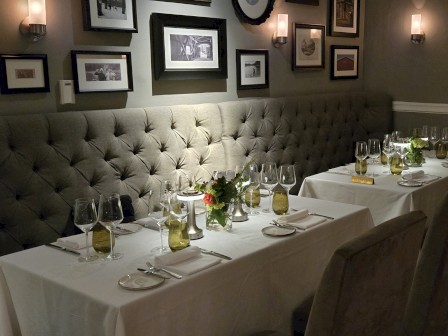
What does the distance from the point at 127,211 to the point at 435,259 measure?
1.69m

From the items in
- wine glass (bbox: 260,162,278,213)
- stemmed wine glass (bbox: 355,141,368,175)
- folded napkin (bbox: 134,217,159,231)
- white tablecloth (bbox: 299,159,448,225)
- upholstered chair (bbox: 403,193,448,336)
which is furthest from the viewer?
stemmed wine glass (bbox: 355,141,368,175)

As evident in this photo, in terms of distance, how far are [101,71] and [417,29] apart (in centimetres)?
327

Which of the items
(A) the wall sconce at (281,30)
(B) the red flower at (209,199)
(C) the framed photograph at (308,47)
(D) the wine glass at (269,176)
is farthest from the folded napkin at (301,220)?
(C) the framed photograph at (308,47)

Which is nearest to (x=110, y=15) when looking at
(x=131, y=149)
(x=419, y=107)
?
(x=131, y=149)

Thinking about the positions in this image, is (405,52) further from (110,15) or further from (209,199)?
(209,199)

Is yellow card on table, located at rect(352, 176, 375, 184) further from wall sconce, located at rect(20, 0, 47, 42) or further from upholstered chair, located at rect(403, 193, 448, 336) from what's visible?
wall sconce, located at rect(20, 0, 47, 42)

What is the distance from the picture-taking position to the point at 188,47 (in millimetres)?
3680

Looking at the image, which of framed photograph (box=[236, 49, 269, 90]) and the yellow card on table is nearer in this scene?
the yellow card on table

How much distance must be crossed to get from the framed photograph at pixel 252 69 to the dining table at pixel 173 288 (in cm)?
203

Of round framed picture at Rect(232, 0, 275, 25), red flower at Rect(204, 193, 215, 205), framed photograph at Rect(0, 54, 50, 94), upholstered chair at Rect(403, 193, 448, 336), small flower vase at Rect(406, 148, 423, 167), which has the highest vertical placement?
round framed picture at Rect(232, 0, 275, 25)

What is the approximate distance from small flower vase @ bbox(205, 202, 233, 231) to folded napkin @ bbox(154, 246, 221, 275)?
0.30 metres

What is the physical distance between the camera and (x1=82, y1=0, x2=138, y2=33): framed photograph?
3.11 m

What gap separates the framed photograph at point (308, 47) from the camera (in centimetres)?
459

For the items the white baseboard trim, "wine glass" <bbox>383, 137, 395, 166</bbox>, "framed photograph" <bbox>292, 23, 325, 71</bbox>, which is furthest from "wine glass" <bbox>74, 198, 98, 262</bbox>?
the white baseboard trim
